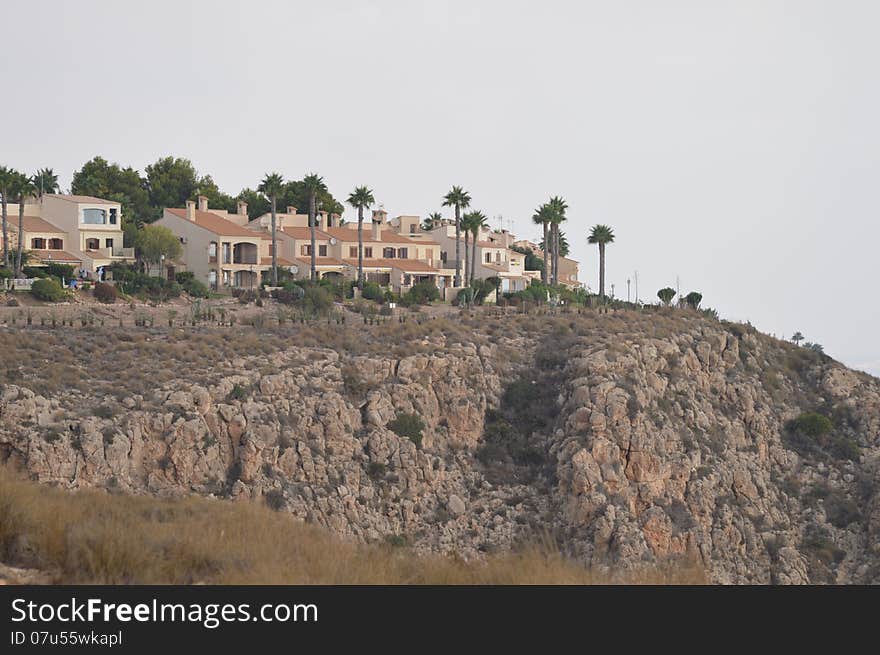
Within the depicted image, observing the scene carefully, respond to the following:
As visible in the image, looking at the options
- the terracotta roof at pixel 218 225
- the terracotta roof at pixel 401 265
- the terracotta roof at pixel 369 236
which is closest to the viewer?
the terracotta roof at pixel 218 225

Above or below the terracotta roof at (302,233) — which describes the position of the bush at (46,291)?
below

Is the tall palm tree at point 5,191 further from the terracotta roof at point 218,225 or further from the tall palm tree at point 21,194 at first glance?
the terracotta roof at point 218,225

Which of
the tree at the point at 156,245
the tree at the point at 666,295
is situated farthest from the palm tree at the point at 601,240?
the tree at the point at 156,245

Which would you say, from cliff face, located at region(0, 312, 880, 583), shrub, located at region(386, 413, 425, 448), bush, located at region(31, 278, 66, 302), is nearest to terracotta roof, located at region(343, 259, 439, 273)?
cliff face, located at region(0, 312, 880, 583)

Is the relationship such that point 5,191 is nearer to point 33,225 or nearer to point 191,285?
point 33,225

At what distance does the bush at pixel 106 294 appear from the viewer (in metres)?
62.8

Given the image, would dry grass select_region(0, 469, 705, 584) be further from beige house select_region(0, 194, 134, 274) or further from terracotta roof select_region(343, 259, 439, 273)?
terracotta roof select_region(343, 259, 439, 273)

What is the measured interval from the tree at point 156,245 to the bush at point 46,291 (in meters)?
14.8

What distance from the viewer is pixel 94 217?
7744 cm

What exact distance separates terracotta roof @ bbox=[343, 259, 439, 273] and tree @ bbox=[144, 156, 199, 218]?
2144 cm

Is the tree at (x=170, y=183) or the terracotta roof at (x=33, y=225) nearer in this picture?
the terracotta roof at (x=33, y=225)

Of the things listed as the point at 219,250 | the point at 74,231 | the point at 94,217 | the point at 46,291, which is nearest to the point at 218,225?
the point at 219,250

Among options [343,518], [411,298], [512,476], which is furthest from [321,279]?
[343,518]
